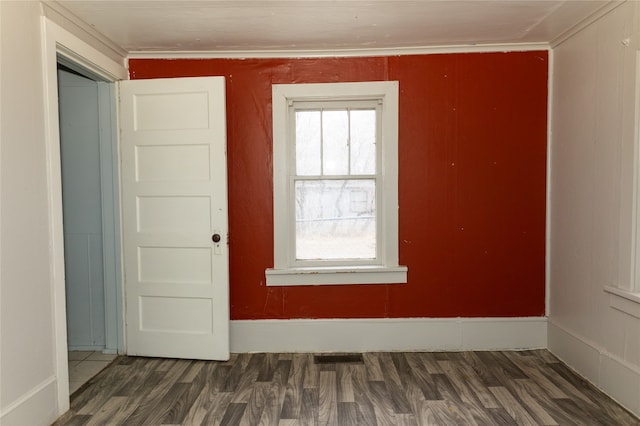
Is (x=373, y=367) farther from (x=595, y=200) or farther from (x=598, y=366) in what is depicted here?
(x=595, y=200)

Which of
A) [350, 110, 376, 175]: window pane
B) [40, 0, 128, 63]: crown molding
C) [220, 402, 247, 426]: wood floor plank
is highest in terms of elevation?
[40, 0, 128, 63]: crown molding

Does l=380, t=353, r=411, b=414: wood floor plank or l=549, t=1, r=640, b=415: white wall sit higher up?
l=549, t=1, r=640, b=415: white wall

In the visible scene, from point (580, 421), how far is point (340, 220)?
2.13 m

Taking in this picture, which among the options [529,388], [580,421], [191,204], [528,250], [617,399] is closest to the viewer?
[580,421]

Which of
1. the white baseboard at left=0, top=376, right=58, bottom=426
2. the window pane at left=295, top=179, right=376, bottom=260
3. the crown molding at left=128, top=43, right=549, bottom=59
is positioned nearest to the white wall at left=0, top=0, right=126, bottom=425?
A: the white baseboard at left=0, top=376, right=58, bottom=426

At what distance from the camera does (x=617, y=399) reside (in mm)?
2785

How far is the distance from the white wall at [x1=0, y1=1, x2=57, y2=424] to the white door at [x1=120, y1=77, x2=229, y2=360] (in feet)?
3.06

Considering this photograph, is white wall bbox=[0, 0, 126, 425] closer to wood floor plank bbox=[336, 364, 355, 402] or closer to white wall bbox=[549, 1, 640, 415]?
wood floor plank bbox=[336, 364, 355, 402]

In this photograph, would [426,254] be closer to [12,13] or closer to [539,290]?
[539,290]

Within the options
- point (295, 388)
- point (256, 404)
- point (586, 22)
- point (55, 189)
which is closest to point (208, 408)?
point (256, 404)

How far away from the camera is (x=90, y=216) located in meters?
3.72

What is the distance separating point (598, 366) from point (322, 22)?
2.95 m

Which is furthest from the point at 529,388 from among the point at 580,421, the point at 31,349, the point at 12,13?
the point at 12,13

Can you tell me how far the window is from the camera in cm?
370
